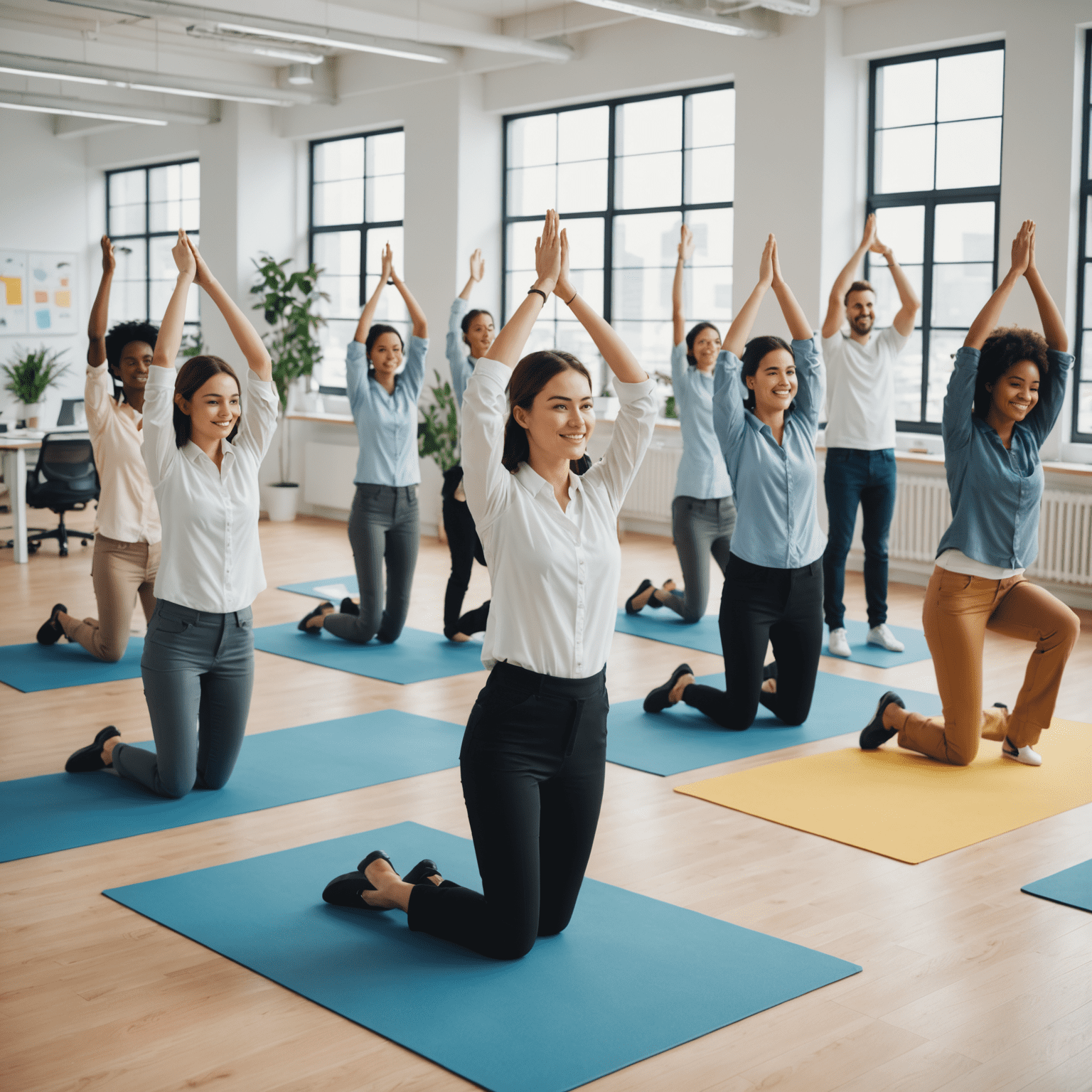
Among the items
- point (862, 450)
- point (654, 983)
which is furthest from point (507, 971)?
point (862, 450)

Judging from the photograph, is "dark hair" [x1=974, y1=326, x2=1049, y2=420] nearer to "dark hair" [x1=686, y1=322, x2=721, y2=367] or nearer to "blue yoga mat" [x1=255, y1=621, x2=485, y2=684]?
"dark hair" [x1=686, y1=322, x2=721, y2=367]

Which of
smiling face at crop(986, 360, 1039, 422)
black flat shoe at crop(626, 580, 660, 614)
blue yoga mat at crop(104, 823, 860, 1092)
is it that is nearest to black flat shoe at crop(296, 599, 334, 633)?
black flat shoe at crop(626, 580, 660, 614)

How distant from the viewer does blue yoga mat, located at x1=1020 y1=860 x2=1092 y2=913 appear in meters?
3.18

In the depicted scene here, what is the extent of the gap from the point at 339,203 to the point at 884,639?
7041mm

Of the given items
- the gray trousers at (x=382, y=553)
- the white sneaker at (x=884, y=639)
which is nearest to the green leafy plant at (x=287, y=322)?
the gray trousers at (x=382, y=553)

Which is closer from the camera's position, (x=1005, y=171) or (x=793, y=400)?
(x=793, y=400)

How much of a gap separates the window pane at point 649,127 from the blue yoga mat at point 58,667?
5220 mm

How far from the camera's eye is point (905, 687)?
5.39 meters

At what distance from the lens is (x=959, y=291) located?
7.69 m

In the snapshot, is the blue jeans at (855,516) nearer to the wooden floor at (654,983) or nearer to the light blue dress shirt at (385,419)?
the wooden floor at (654,983)

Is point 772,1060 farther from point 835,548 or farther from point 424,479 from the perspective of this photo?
point 424,479

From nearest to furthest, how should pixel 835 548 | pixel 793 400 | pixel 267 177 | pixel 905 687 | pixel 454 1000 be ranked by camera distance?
1. pixel 454 1000
2. pixel 793 400
3. pixel 905 687
4. pixel 835 548
5. pixel 267 177

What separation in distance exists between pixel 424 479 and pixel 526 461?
25.0 ft

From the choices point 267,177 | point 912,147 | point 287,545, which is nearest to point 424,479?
point 287,545
